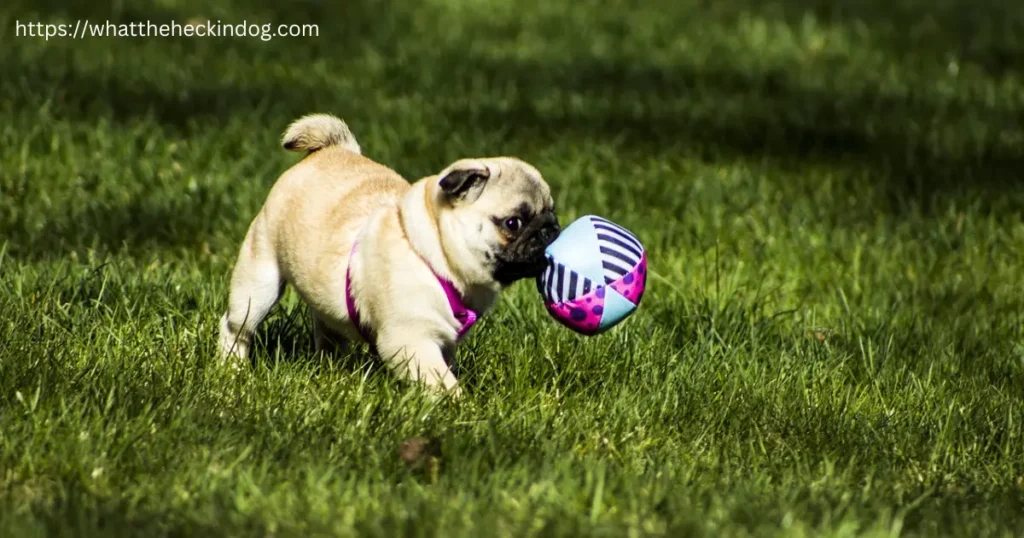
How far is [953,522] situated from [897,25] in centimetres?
840

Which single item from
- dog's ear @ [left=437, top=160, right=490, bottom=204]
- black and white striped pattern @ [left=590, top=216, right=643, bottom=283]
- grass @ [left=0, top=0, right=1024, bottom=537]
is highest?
dog's ear @ [left=437, top=160, right=490, bottom=204]

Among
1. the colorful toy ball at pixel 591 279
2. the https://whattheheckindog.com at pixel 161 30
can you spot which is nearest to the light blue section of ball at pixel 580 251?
the colorful toy ball at pixel 591 279

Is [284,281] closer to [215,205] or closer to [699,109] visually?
[215,205]

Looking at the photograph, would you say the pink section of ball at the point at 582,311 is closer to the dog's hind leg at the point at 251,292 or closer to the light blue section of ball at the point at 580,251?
the light blue section of ball at the point at 580,251

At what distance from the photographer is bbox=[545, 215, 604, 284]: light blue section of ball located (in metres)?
4.20

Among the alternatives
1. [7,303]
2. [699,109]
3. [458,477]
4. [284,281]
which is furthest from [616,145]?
[458,477]

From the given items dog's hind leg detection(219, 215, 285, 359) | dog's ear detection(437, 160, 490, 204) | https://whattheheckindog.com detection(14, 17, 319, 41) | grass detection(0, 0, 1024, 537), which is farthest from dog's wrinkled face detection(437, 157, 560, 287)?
https://whattheheckindog.com detection(14, 17, 319, 41)

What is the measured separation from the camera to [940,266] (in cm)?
636

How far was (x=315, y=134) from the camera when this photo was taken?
4.93m

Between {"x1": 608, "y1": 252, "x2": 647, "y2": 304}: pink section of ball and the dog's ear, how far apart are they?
0.50 m

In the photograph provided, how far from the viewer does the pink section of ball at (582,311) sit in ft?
13.8

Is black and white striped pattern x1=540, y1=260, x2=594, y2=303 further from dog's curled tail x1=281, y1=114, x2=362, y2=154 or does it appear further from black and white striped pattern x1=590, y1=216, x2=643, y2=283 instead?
dog's curled tail x1=281, y1=114, x2=362, y2=154

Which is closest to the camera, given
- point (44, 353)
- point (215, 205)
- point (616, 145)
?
point (44, 353)

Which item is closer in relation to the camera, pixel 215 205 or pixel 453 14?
pixel 215 205
